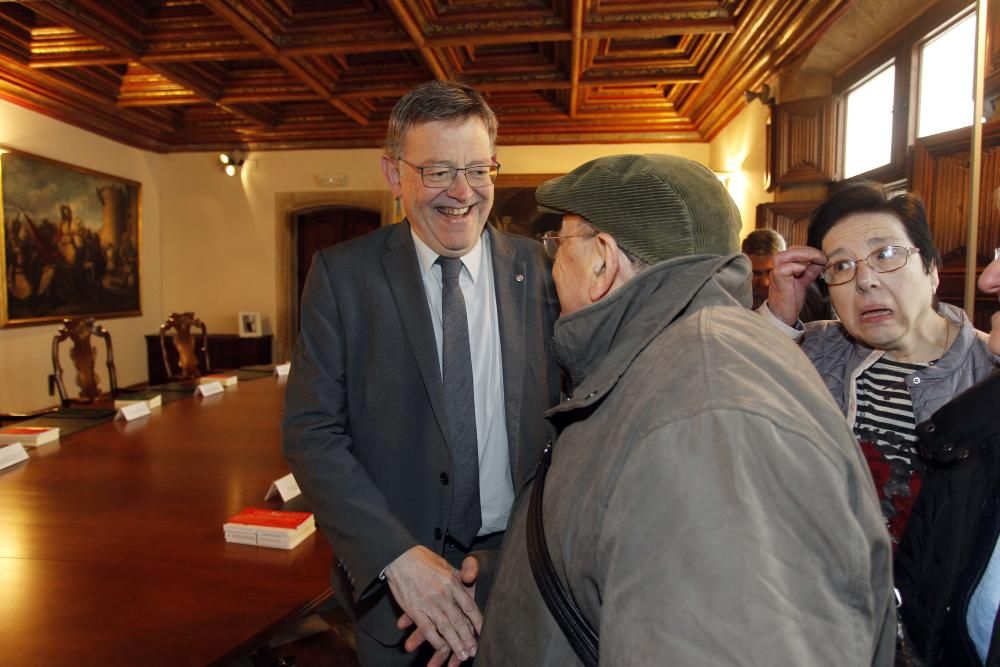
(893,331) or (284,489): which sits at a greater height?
(893,331)

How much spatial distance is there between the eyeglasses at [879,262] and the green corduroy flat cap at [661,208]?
66 cm

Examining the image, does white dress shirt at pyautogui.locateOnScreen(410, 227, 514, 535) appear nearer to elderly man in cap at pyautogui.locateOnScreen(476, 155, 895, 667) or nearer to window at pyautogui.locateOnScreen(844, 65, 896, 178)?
elderly man in cap at pyautogui.locateOnScreen(476, 155, 895, 667)

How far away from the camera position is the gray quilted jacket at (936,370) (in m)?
1.29

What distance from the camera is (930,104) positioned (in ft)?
12.3

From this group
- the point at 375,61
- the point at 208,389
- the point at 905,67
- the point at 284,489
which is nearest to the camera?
the point at 284,489

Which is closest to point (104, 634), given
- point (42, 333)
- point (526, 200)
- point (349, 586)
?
point (349, 586)

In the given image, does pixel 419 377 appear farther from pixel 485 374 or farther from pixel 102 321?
pixel 102 321

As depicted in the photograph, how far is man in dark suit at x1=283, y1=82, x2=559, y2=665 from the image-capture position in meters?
1.43

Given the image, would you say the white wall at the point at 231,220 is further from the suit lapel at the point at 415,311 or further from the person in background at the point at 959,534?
the person in background at the point at 959,534

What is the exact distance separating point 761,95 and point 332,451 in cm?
540

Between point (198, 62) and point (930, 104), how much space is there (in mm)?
5804

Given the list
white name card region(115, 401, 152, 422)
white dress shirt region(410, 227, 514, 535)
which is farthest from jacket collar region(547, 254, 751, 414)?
white name card region(115, 401, 152, 422)

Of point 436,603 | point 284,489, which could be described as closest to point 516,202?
point 284,489

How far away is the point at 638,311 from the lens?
2.68 ft
